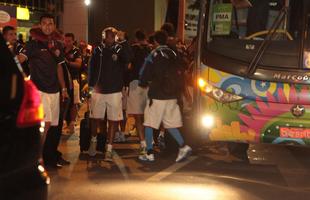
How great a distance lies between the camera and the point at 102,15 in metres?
13.6

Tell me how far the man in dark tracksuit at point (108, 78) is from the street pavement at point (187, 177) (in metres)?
0.66

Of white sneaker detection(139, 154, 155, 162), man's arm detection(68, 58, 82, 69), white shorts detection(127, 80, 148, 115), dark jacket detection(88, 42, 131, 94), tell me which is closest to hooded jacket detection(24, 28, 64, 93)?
dark jacket detection(88, 42, 131, 94)

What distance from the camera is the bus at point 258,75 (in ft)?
A: 23.3

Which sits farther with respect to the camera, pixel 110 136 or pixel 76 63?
pixel 76 63

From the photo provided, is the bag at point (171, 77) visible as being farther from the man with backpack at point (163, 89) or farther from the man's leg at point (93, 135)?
the man's leg at point (93, 135)

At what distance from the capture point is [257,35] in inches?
294

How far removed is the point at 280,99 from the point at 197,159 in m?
1.84

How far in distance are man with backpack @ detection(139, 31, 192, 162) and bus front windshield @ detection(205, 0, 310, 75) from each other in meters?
0.66

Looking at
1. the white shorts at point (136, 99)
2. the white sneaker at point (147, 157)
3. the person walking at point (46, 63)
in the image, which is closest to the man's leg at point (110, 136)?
the white sneaker at point (147, 157)

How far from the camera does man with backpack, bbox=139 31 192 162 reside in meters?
8.05

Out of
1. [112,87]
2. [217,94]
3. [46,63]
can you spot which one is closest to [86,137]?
[112,87]

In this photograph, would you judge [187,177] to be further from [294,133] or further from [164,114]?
[294,133]

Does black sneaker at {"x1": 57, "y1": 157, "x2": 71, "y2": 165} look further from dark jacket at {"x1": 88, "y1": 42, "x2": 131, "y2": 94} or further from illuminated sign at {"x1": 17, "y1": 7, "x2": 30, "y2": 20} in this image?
illuminated sign at {"x1": 17, "y1": 7, "x2": 30, "y2": 20}

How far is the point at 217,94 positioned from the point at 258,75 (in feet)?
1.92
